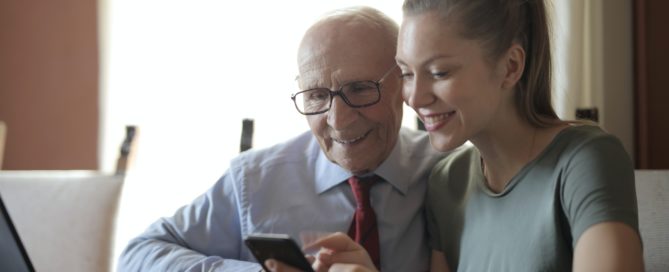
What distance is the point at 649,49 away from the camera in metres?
3.09

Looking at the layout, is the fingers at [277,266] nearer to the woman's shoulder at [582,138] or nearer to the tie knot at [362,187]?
the tie knot at [362,187]

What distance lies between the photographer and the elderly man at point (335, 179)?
1.60 metres

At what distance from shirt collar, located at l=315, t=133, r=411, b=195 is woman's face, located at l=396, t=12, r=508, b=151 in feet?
1.22

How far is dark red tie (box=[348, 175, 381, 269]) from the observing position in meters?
1.61

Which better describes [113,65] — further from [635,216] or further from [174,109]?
[635,216]

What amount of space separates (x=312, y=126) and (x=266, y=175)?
0.59ft

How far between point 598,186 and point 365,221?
61 centimetres

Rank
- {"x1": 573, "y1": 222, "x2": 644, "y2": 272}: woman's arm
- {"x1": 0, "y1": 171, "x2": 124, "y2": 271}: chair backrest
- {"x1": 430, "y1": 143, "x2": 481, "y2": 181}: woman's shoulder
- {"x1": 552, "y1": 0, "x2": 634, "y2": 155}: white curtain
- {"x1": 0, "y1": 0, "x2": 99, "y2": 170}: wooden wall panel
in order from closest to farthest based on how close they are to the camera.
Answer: {"x1": 573, "y1": 222, "x2": 644, "y2": 272}: woman's arm → {"x1": 430, "y1": 143, "x2": 481, "y2": 181}: woman's shoulder → {"x1": 0, "y1": 171, "x2": 124, "y2": 271}: chair backrest → {"x1": 552, "y1": 0, "x2": 634, "y2": 155}: white curtain → {"x1": 0, "y1": 0, "x2": 99, "y2": 170}: wooden wall panel

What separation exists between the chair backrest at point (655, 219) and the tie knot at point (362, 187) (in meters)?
0.55

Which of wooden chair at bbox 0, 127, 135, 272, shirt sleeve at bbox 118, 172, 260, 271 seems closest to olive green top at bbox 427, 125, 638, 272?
shirt sleeve at bbox 118, 172, 260, 271

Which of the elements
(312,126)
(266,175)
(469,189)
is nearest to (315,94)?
(312,126)

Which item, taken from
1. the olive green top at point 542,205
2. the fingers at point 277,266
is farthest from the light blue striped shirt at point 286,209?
the fingers at point 277,266

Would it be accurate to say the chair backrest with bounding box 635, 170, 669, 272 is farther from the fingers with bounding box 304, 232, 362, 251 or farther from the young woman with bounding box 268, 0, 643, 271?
the fingers with bounding box 304, 232, 362, 251

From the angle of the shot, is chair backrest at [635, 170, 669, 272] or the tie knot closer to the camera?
chair backrest at [635, 170, 669, 272]
